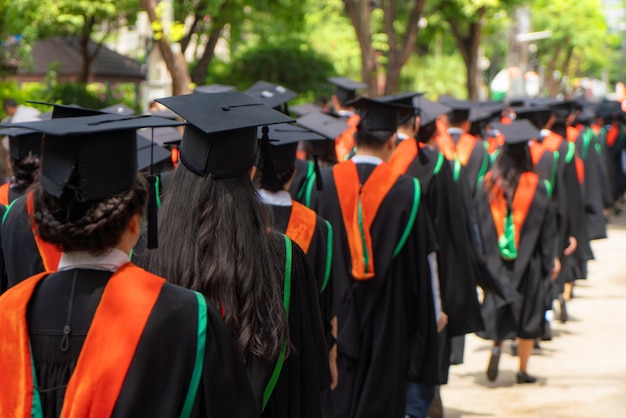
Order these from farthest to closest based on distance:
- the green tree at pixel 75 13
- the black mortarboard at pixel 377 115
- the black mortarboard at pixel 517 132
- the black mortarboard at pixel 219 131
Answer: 1. the green tree at pixel 75 13
2. the black mortarboard at pixel 517 132
3. the black mortarboard at pixel 377 115
4. the black mortarboard at pixel 219 131

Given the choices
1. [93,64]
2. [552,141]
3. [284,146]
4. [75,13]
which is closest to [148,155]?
[284,146]

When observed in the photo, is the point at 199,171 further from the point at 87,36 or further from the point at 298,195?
the point at 87,36

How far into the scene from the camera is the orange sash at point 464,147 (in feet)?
33.0

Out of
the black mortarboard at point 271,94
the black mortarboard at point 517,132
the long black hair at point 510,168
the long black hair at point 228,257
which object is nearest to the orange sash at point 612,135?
the black mortarboard at point 517,132

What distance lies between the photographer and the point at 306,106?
10.5m

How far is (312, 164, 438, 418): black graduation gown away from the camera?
19.3ft

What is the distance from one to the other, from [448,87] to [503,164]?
32230 millimetres

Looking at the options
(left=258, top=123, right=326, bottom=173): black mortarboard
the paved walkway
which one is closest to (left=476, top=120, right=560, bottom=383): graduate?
the paved walkway

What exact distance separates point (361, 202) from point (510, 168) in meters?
2.71

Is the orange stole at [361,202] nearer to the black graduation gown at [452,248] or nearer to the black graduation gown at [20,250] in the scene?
the black graduation gown at [452,248]

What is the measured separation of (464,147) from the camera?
400 inches

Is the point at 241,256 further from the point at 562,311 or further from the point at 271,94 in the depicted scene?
the point at 562,311

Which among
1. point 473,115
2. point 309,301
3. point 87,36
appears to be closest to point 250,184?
point 309,301

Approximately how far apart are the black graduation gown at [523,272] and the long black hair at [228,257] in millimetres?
4941
